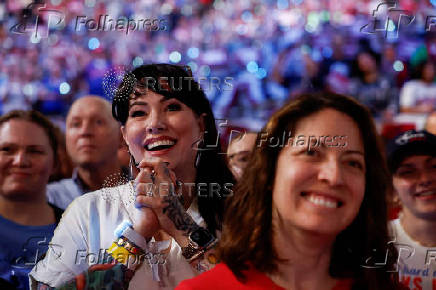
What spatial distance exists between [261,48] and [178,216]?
485 cm

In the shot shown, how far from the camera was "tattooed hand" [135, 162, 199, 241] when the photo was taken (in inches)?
40.9

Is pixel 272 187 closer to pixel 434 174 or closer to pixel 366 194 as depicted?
pixel 366 194

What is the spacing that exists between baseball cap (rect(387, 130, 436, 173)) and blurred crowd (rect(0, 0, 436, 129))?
152 centimetres

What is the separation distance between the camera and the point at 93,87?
4.99 ft

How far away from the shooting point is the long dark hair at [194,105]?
1.15 meters

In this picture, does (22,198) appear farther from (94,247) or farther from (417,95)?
(417,95)

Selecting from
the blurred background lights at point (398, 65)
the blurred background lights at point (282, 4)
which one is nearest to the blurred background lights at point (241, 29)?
the blurred background lights at point (282, 4)

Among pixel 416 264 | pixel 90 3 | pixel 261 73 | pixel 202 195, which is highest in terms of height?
pixel 90 3

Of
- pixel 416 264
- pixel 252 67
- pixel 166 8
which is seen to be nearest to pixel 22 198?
pixel 416 264

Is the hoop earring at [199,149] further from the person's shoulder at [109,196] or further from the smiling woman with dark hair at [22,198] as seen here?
the smiling woman with dark hair at [22,198]

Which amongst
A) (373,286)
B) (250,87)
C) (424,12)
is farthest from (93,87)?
(424,12)

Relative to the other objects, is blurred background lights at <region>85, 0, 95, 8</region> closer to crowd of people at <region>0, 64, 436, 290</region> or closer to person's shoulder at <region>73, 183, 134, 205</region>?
crowd of people at <region>0, 64, 436, 290</region>

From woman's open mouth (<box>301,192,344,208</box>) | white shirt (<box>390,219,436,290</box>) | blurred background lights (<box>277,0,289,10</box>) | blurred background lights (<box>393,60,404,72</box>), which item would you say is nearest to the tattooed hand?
woman's open mouth (<box>301,192,344,208</box>)

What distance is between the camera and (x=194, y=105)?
3.84 ft
